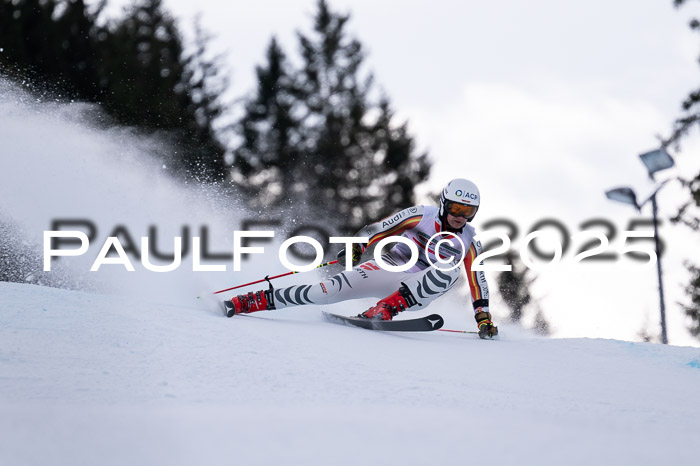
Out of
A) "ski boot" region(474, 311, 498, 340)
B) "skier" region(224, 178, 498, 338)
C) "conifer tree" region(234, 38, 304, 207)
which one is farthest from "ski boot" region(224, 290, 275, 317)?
"conifer tree" region(234, 38, 304, 207)

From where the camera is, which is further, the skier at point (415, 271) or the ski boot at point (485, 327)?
the ski boot at point (485, 327)

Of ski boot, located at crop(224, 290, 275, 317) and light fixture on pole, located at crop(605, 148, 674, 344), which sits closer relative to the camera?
ski boot, located at crop(224, 290, 275, 317)

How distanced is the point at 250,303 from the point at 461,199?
1795 millimetres

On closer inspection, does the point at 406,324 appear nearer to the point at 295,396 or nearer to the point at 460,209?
the point at 460,209

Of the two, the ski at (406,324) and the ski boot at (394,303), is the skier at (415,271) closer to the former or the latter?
the ski boot at (394,303)

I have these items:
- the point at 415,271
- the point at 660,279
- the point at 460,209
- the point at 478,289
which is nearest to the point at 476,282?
the point at 478,289

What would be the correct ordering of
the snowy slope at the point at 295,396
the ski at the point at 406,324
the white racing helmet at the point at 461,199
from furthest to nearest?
the white racing helmet at the point at 461,199 < the ski at the point at 406,324 < the snowy slope at the point at 295,396

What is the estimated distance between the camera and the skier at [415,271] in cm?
571

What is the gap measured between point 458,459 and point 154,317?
2610 mm

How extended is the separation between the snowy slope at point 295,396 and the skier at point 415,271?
59 cm

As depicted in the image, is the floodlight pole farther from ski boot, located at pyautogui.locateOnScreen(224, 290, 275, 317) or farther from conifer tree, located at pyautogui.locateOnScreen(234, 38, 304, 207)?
conifer tree, located at pyautogui.locateOnScreen(234, 38, 304, 207)

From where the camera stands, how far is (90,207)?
32.2ft

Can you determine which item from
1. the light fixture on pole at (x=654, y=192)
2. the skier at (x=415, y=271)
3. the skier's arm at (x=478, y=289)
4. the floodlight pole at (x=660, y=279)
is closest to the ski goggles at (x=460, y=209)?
the skier at (x=415, y=271)

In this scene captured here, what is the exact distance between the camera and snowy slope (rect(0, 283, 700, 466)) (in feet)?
8.22
